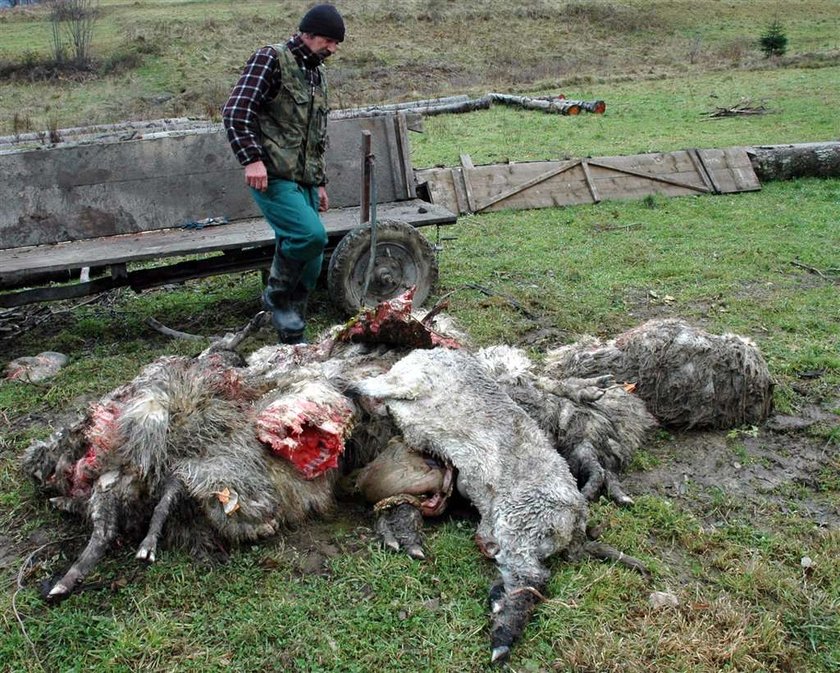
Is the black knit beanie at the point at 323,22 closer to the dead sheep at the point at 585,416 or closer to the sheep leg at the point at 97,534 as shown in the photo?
the dead sheep at the point at 585,416

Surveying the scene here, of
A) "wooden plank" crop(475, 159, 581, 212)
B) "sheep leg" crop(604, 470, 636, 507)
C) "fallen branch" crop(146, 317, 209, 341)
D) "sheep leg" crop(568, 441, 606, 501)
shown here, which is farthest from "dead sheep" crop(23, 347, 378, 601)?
"wooden plank" crop(475, 159, 581, 212)

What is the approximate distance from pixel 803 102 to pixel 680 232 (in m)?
11.0

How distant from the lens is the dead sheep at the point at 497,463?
2871mm

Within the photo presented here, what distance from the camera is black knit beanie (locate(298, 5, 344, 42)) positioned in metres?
4.70

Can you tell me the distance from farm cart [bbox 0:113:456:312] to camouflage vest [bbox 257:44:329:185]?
74cm

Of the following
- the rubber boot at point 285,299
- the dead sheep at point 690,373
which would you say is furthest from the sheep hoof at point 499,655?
the rubber boot at point 285,299

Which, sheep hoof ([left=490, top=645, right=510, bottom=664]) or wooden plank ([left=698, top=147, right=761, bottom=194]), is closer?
sheep hoof ([left=490, top=645, right=510, bottom=664])

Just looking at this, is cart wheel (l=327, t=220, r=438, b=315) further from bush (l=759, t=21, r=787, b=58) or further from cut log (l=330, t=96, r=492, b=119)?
bush (l=759, t=21, r=787, b=58)

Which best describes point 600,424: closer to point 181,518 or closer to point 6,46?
point 181,518

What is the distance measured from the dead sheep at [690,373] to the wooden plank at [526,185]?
585 centimetres

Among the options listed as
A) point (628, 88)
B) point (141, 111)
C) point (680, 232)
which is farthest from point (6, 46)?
point (680, 232)

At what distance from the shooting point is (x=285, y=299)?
5.30m

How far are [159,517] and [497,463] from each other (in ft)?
4.50

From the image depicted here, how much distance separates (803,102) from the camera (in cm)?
1722
